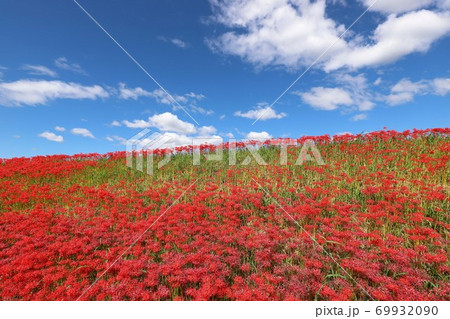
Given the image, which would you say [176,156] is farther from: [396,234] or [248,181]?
[396,234]

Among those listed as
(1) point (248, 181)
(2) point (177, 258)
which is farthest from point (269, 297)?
(1) point (248, 181)

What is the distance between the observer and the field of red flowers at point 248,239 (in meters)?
3.51

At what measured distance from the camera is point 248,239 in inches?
187

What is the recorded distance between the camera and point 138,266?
3.91 m

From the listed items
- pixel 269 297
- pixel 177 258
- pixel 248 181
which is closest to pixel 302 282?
pixel 269 297

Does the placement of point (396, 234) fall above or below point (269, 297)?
above

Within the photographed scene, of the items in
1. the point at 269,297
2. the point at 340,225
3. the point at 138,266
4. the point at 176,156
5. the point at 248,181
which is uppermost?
the point at 176,156

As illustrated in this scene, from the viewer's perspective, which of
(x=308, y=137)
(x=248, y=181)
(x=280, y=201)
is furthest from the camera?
(x=308, y=137)

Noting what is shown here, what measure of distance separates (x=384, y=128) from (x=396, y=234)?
24.0 feet

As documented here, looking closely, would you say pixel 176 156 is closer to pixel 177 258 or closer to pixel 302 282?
pixel 177 258

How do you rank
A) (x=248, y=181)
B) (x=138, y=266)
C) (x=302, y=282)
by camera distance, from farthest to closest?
1. (x=248, y=181)
2. (x=138, y=266)
3. (x=302, y=282)

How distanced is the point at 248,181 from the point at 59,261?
18.0 feet

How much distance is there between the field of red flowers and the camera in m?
3.51

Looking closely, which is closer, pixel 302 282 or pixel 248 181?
pixel 302 282
